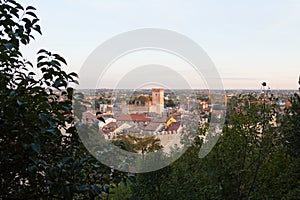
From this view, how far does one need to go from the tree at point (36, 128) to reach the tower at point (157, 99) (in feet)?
2.53

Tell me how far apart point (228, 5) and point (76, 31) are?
8.41 feet

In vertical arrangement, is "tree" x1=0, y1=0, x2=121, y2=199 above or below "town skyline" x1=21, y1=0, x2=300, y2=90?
below

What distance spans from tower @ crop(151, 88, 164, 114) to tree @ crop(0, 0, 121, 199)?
0.77 metres

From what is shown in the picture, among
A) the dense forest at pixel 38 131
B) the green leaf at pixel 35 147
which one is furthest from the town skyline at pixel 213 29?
the green leaf at pixel 35 147

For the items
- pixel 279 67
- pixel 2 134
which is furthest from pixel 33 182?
pixel 279 67

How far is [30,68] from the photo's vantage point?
135 cm

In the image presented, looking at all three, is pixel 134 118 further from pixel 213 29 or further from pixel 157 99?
pixel 213 29

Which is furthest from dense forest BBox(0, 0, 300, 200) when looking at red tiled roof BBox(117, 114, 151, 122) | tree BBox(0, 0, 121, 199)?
red tiled roof BBox(117, 114, 151, 122)

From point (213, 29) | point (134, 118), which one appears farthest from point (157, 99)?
point (213, 29)

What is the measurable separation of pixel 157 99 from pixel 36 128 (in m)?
1.16

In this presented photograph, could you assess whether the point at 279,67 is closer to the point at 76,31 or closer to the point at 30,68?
the point at 76,31

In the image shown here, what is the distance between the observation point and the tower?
2.02 metres

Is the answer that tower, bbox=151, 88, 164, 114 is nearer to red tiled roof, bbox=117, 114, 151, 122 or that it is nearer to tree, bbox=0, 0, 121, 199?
red tiled roof, bbox=117, 114, 151, 122

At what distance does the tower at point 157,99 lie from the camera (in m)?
2.02
